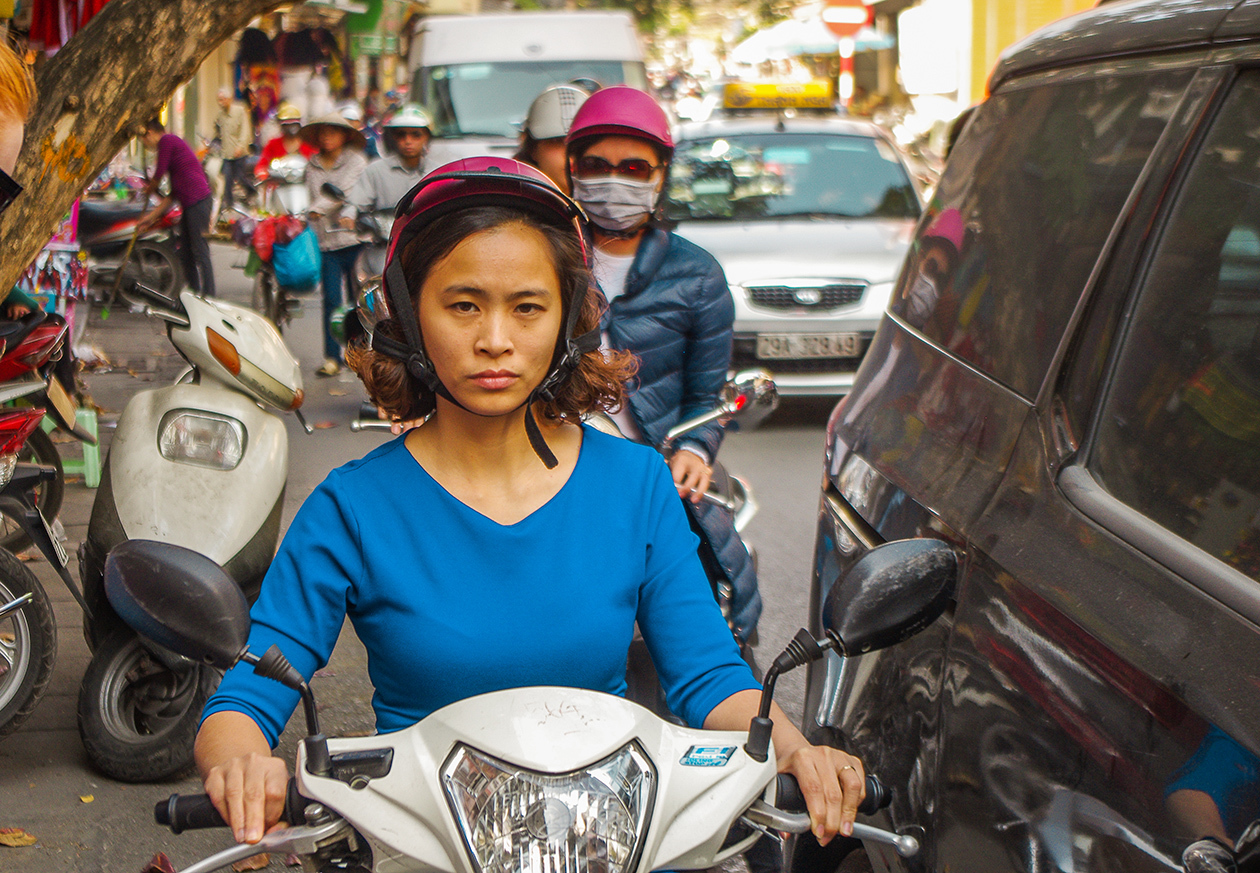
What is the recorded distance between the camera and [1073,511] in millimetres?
1864

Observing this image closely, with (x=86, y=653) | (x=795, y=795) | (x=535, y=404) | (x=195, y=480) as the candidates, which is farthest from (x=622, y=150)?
(x=86, y=653)

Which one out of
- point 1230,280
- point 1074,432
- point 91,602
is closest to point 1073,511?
point 1074,432

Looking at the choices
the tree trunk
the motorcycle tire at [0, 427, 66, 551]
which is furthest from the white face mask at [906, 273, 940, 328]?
the motorcycle tire at [0, 427, 66, 551]

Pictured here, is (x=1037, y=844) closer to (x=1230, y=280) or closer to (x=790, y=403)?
(x=1230, y=280)

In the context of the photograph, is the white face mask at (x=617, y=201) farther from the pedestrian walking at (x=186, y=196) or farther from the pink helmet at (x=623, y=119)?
the pedestrian walking at (x=186, y=196)

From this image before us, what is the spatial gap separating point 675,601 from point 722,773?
45cm

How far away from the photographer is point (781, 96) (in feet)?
44.7

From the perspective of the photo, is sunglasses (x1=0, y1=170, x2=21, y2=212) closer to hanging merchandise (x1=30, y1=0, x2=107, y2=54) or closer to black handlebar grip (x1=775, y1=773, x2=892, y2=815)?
black handlebar grip (x1=775, y1=773, x2=892, y2=815)

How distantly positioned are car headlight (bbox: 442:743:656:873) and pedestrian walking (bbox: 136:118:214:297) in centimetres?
1123

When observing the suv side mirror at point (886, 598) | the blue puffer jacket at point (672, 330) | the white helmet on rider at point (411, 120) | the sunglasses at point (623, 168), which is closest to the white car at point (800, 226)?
the white helmet on rider at point (411, 120)

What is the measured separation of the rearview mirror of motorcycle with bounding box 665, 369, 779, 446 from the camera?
11.1ft

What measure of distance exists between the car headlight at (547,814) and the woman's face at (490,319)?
599 mm

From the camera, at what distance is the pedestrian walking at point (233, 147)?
22203 mm

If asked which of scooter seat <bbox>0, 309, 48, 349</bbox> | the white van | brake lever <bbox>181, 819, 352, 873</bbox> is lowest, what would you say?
brake lever <bbox>181, 819, 352, 873</bbox>
